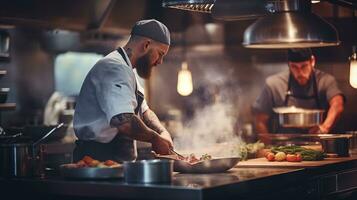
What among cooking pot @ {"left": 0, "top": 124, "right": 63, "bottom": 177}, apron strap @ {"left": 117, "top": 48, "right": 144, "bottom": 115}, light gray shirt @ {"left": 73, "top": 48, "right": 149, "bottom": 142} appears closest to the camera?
cooking pot @ {"left": 0, "top": 124, "right": 63, "bottom": 177}

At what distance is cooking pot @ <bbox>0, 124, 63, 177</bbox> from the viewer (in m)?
4.57

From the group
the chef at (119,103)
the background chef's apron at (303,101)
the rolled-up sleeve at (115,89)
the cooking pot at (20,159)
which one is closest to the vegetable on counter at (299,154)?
the chef at (119,103)

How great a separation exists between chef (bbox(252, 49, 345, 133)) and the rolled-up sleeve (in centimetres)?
349

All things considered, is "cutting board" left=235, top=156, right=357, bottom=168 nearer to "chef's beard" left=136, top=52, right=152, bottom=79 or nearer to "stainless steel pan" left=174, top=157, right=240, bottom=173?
"stainless steel pan" left=174, top=157, right=240, bottom=173

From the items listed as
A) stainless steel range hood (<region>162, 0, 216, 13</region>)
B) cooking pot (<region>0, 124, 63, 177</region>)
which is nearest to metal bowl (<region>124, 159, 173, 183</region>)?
cooking pot (<region>0, 124, 63, 177</region>)

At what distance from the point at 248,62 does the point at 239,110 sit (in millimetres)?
717

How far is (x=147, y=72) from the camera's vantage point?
5234mm

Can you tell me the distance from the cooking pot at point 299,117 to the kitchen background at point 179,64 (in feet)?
4.35

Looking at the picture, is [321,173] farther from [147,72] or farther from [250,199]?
[147,72]

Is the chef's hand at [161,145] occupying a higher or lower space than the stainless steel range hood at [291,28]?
lower

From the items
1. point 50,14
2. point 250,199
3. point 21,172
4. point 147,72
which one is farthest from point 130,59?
point 50,14

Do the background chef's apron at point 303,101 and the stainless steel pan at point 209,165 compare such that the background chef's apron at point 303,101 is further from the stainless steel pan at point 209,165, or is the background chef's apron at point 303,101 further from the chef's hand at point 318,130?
the stainless steel pan at point 209,165

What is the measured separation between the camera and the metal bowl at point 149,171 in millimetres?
3990

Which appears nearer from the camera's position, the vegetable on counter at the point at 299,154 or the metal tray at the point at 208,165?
the metal tray at the point at 208,165
